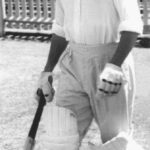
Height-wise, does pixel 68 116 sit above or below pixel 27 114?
above

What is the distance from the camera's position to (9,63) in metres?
7.63

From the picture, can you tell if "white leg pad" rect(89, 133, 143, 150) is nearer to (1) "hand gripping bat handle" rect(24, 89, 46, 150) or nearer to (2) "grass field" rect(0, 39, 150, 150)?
(1) "hand gripping bat handle" rect(24, 89, 46, 150)

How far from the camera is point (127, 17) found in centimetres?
231

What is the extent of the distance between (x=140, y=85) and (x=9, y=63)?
2.22 m

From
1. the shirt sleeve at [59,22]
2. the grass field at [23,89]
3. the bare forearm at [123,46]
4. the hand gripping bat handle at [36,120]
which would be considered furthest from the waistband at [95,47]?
the grass field at [23,89]

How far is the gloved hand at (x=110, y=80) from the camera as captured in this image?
227 cm

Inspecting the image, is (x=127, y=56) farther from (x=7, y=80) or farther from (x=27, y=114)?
(x=7, y=80)

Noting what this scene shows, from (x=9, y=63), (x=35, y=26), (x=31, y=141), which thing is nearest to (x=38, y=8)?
(x=35, y=26)

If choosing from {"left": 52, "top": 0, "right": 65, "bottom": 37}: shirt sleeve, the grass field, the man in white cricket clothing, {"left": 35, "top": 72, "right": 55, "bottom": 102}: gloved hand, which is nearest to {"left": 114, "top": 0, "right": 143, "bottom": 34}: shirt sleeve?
the man in white cricket clothing

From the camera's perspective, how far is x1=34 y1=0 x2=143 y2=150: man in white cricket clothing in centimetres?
231

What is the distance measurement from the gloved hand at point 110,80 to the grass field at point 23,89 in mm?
2127

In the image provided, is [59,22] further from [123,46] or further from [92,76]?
[123,46]

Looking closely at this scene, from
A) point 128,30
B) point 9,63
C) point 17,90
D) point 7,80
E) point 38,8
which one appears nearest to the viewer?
point 128,30

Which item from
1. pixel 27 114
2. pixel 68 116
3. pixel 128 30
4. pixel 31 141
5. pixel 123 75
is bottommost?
pixel 27 114
